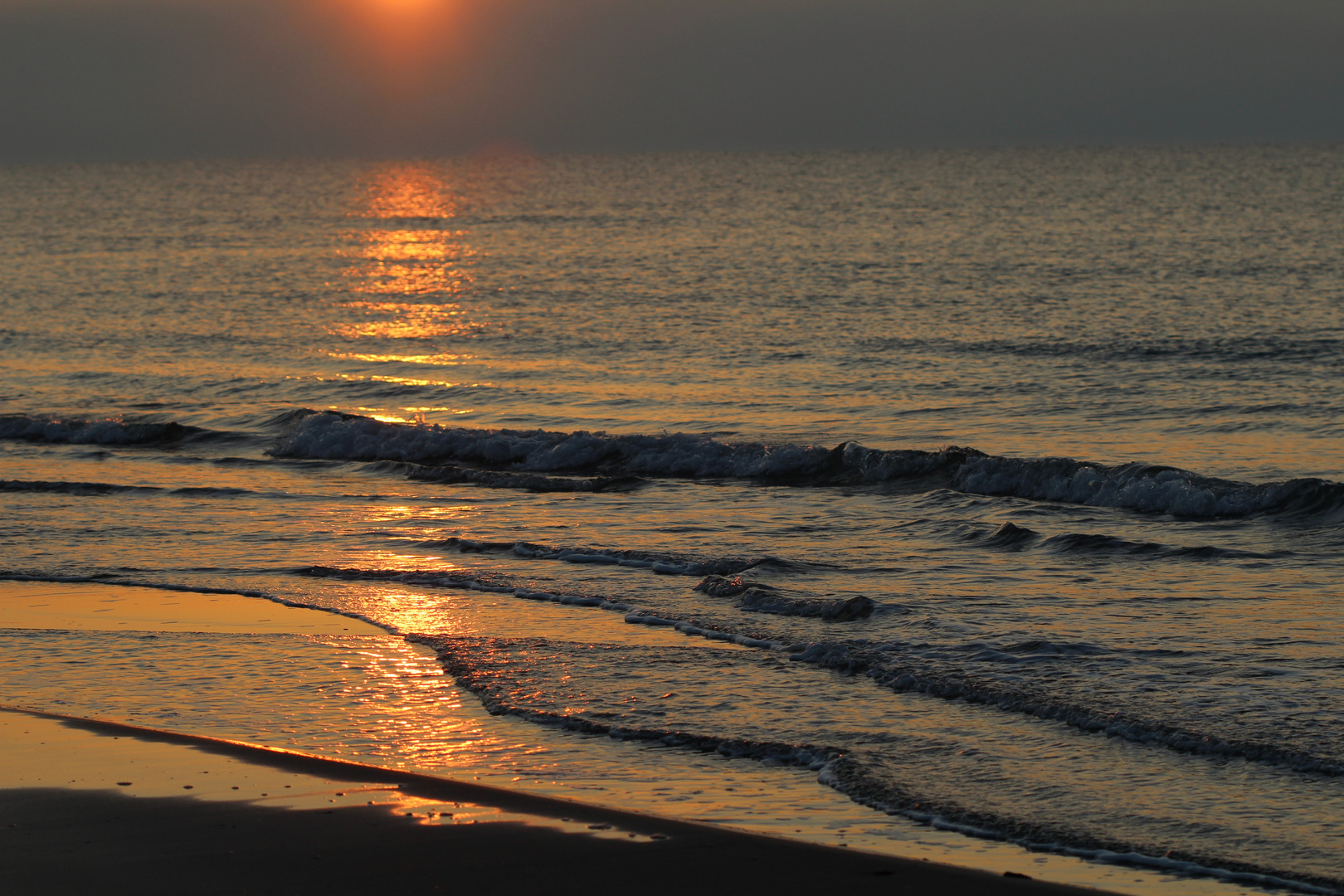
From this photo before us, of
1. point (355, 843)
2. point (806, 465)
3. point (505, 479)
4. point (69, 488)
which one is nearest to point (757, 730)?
point (355, 843)

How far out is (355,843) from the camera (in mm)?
6395

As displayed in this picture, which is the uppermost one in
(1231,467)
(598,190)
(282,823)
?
(598,190)

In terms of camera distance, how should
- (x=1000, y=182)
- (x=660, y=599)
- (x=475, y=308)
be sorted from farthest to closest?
1. (x=1000, y=182)
2. (x=475, y=308)
3. (x=660, y=599)

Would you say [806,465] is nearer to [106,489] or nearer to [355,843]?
[106,489]

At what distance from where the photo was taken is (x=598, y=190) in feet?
409

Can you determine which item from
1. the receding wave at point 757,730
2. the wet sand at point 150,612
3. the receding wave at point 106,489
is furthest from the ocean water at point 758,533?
the wet sand at point 150,612

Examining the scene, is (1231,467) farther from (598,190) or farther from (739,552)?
(598,190)

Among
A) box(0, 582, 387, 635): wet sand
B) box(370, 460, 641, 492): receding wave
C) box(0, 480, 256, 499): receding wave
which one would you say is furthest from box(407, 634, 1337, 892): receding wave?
Answer: box(0, 480, 256, 499): receding wave

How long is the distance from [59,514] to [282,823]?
11538 millimetres

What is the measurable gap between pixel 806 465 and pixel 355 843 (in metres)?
13.6

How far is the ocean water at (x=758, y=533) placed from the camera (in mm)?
7656

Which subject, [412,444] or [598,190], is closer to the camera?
[412,444]

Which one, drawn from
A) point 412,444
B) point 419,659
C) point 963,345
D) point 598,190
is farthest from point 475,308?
point 598,190

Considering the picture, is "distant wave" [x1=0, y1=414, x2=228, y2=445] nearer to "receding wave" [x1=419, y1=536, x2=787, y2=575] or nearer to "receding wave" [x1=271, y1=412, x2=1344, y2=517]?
"receding wave" [x1=271, y1=412, x2=1344, y2=517]
